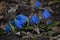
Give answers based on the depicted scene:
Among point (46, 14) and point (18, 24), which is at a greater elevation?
point (46, 14)

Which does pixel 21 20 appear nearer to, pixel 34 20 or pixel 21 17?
pixel 21 17

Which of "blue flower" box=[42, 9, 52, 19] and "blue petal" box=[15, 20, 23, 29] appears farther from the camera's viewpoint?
"blue flower" box=[42, 9, 52, 19]

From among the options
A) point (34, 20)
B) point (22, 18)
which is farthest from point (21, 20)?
point (34, 20)

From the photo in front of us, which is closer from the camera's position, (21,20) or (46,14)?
(21,20)

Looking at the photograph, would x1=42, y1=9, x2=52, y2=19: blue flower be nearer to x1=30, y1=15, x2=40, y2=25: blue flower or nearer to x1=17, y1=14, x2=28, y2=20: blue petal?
x1=30, y1=15, x2=40, y2=25: blue flower

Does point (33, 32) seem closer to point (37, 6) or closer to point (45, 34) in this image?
point (45, 34)

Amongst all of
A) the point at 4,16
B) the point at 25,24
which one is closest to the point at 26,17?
the point at 25,24

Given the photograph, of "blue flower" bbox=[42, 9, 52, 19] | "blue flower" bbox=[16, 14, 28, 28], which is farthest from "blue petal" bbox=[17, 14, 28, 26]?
"blue flower" bbox=[42, 9, 52, 19]

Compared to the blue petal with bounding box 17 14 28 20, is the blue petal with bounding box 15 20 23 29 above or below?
below

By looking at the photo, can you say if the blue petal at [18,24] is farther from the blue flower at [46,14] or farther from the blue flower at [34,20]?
the blue flower at [46,14]
